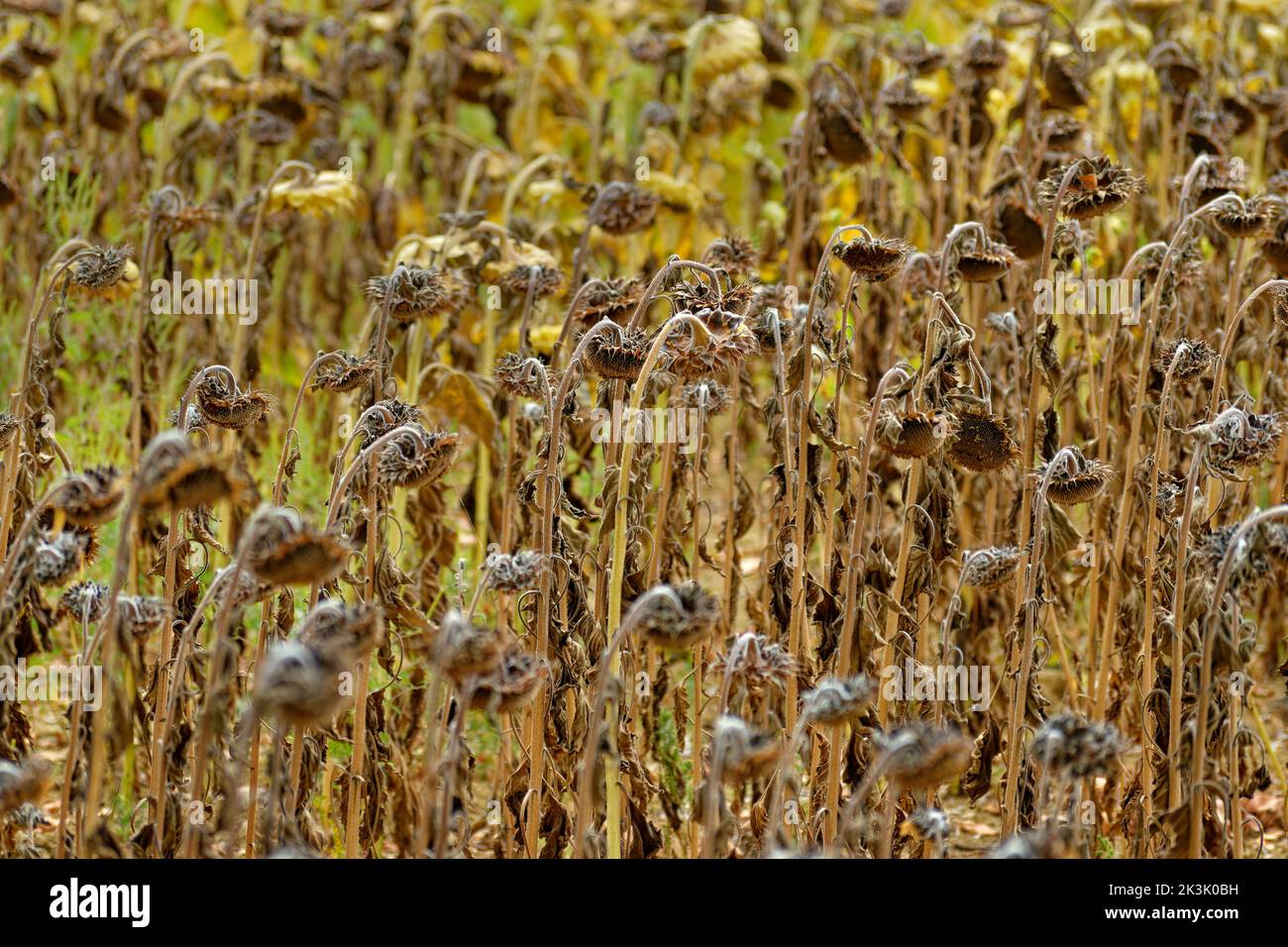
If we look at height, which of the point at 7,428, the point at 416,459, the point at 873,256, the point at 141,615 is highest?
the point at 873,256

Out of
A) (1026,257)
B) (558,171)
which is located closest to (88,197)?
(558,171)

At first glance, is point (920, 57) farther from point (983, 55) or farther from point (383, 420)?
point (383, 420)

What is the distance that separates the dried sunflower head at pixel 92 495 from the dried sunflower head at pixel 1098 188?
176 cm

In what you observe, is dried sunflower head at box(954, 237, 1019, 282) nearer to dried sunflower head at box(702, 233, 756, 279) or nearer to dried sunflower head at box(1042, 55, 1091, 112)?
dried sunflower head at box(702, 233, 756, 279)

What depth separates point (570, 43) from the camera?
7574 millimetres

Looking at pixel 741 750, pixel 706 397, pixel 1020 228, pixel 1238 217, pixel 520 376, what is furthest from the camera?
pixel 1020 228

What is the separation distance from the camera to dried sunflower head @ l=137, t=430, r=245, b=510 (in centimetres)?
191

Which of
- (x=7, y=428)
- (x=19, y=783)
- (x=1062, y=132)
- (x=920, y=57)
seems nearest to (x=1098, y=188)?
(x=1062, y=132)

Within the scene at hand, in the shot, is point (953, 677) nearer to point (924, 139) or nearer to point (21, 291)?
Result: point (924, 139)

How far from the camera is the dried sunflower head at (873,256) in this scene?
2.75m

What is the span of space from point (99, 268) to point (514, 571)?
1220mm

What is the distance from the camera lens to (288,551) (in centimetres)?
198

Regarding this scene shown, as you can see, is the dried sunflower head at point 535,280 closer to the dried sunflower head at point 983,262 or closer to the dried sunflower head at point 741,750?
the dried sunflower head at point 983,262

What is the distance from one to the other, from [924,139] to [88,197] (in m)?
2.85
